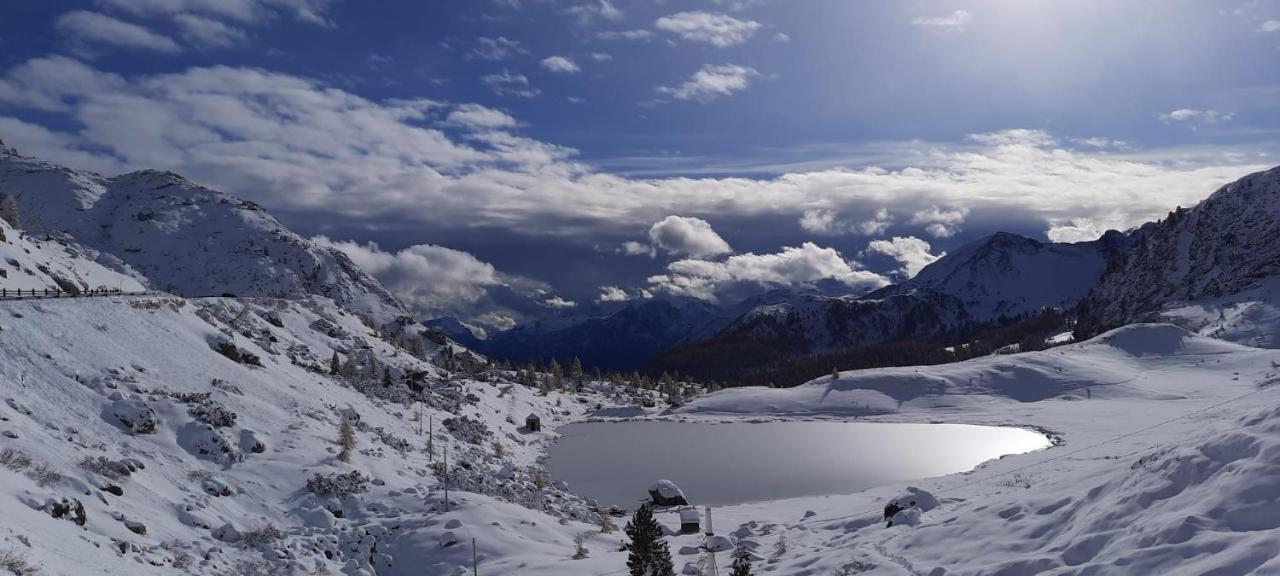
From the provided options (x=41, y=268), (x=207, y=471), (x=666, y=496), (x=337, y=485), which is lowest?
(x=666, y=496)

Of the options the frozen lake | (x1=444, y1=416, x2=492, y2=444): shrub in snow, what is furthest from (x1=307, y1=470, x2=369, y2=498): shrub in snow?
(x1=444, y1=416, x2=492, y2=444): shrub in snow

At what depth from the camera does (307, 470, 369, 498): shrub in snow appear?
3653 centimetres

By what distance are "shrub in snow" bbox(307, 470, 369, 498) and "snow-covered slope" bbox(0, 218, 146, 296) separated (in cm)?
2892

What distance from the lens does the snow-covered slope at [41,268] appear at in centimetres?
5675

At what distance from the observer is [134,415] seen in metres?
34.5

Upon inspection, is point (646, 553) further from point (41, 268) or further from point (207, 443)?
point (41, 268)

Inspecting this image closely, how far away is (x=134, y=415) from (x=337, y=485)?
9663mm

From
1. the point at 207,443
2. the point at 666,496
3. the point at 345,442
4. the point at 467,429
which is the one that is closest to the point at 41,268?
the point at 467,429

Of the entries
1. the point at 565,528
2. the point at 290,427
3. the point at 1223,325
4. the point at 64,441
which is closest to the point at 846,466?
the point at 565,528

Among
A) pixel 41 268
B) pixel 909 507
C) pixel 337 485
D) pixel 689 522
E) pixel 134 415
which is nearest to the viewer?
pixel 909 507

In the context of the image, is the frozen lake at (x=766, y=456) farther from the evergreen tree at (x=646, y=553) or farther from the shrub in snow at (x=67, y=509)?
the shrub in snow at (x=67, y=509)

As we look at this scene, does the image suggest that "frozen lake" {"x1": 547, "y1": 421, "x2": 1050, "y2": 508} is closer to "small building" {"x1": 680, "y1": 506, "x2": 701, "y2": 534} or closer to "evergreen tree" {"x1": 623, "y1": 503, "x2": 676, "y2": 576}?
"small building" {"x1": 680, "y1": 506, "x2": 701, "y2": 534}

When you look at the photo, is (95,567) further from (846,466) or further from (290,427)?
(846,466)

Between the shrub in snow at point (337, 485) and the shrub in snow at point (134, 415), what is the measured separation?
7604mm
